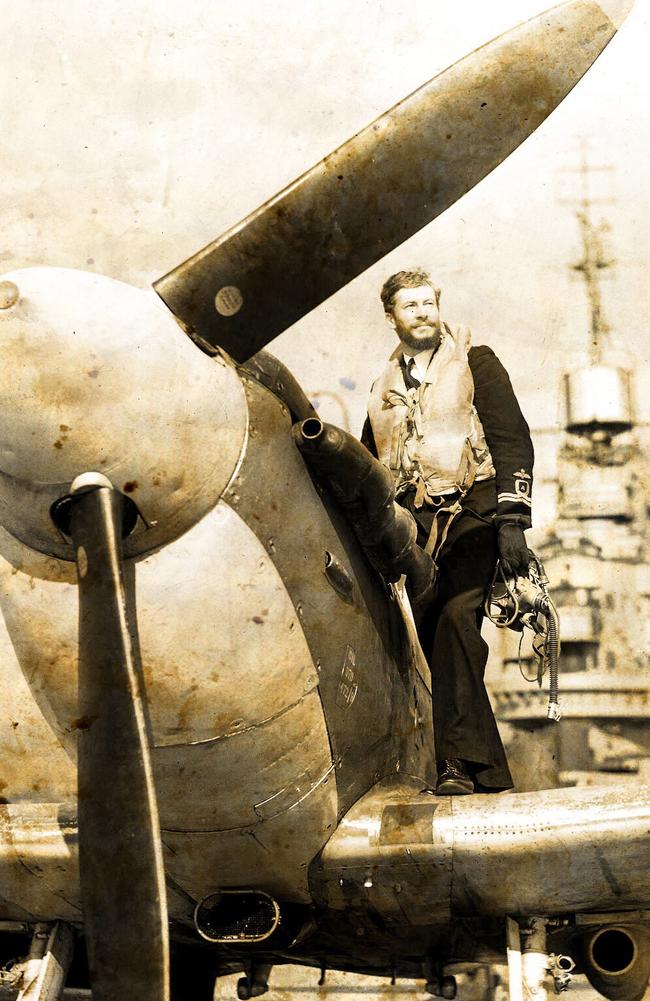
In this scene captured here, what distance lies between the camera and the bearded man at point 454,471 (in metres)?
5.21

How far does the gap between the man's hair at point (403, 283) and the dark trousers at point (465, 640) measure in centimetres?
92

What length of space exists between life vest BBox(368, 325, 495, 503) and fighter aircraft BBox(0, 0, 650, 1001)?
2.13 feet

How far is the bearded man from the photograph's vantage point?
5207 mm

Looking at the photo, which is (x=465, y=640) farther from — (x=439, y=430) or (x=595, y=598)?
(x=595, y=598)

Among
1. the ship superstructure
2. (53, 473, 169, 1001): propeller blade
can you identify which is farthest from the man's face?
the ship superstructure

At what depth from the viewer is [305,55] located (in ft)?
37.3

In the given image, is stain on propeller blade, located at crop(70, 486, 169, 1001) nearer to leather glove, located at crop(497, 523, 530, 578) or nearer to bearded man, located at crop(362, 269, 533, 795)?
bearded man, located at crop(362, 269, 533, 795)

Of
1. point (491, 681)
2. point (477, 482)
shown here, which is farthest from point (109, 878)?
point (491, 681)

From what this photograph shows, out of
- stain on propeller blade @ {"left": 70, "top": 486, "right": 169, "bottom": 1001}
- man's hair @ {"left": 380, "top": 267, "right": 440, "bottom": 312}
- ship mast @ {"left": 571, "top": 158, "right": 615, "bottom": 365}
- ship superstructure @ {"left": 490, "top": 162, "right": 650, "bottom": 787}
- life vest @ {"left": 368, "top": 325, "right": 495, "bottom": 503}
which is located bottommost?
stain on propeller blade @ {"left": 70, "top": 486, "right": 169, "bottom": 1001}

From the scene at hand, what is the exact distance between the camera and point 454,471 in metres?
5.40

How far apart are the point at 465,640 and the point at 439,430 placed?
0.92 m


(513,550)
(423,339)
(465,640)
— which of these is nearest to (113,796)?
(465,640)

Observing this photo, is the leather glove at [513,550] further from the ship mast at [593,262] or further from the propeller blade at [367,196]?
the ship mast at [593,262]

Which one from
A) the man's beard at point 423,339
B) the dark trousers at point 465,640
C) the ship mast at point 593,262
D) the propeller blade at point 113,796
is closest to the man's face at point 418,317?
the man's beard at point 423,339
